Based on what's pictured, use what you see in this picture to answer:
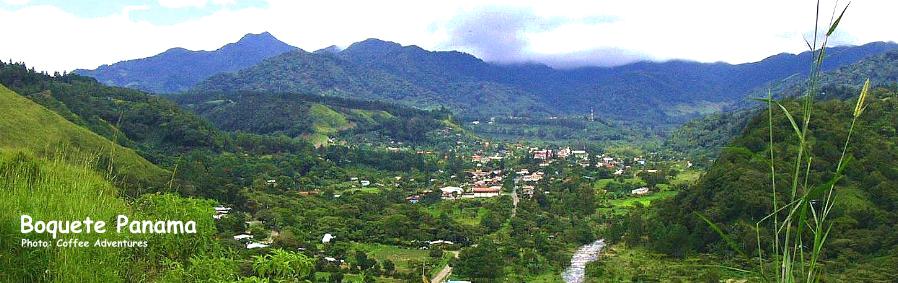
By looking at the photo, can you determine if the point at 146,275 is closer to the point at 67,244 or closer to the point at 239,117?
the point at 67,244

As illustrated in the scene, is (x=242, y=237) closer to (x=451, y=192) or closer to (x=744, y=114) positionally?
(x=451, y=192)

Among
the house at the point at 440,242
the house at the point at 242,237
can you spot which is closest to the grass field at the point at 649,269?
the house at the point at 440,242

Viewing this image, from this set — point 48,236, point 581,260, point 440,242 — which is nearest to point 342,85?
point 440,242

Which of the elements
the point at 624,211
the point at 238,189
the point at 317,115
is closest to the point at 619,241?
the point at 624,211

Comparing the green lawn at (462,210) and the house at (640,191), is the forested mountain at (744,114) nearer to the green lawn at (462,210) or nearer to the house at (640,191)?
the house at (640,191)

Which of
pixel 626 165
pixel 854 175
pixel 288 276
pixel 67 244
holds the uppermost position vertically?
Result: pixel 67 244
